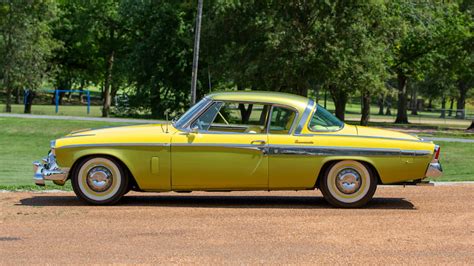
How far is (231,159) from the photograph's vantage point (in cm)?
871

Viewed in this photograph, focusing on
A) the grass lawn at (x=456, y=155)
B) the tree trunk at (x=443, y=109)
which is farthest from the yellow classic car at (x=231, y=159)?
the tree trunk at (x=443, y=109)

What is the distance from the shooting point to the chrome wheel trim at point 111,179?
342 inches

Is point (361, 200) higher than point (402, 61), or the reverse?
point (402, 61)

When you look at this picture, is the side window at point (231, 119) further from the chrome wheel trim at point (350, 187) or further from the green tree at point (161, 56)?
the green tree at point (161, 56)

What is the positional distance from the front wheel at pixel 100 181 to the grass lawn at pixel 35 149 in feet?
6.67

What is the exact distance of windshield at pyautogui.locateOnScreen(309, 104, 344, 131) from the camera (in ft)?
29.3

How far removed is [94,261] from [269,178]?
10.7ft

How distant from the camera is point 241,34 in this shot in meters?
34.1

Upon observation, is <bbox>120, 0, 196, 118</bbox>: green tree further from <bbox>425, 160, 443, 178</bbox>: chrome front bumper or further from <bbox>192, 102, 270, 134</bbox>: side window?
<bbox>425, 160, 443, 178</bbox>: chrome front bumper

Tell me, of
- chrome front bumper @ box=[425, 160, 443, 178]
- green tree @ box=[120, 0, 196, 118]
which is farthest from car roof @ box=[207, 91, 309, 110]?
green tree @ box=[120, 0, 196, 118]

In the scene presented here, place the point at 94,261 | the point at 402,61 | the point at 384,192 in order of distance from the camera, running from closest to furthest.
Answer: the point at 94,261 < the point at 384,192 < the point at 402,61

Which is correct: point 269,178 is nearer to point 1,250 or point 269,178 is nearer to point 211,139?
point 211,139

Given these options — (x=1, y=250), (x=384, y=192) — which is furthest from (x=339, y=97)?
(x=1, y=250)

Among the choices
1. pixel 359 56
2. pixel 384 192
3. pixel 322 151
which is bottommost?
pixel 384 192
